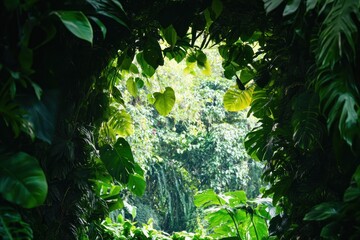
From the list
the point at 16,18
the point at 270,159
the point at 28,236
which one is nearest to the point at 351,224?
the point at 270,159

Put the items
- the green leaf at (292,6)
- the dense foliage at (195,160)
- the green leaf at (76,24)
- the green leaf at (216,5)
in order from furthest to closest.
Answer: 1. the dense foliage at (195,160)
2. the green leaf at (216,5)
3. the green leaf at (292,6)
4. the green leaf at (76,24)

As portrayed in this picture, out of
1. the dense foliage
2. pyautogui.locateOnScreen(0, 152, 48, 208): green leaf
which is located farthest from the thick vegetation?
the dense foliage

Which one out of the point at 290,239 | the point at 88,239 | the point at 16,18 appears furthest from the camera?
the point at 88,239

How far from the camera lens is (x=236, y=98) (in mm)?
2637

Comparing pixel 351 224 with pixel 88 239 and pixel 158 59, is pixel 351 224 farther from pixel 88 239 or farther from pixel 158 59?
pixel 88 239

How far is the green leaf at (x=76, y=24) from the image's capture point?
121 cm

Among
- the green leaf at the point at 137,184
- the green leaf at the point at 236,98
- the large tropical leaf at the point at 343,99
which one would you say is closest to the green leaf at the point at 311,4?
the large tropical leaf at the point at 343,99

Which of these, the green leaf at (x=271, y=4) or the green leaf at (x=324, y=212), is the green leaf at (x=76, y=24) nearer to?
the green leaf at (x=271, y=4)

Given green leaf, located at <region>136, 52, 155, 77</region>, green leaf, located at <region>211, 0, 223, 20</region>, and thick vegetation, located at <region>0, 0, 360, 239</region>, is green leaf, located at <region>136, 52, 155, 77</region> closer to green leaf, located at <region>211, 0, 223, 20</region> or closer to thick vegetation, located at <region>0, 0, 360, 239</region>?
thick vegetation, located at <region>0, 0, 360, 239</region>

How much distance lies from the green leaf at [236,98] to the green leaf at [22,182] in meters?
1.45

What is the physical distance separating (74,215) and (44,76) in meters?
0.88

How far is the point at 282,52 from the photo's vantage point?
2016mm

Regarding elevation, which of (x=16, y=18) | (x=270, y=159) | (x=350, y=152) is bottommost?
(x=270, y=159)

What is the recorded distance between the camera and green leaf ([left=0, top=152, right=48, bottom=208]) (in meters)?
1.27
